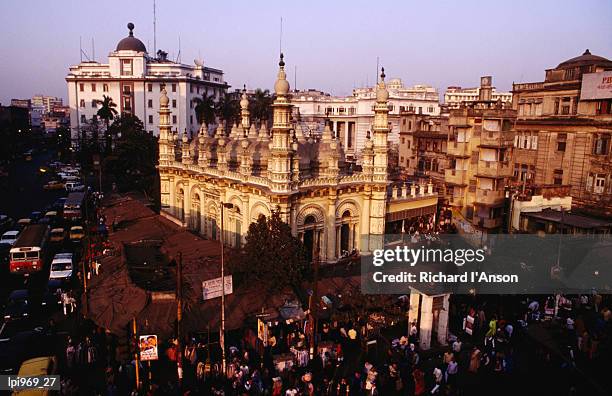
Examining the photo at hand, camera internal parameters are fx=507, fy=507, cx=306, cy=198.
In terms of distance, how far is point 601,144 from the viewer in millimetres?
41625

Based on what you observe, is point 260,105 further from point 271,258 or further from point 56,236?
point 271,258

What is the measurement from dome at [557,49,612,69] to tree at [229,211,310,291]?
36.4 metres

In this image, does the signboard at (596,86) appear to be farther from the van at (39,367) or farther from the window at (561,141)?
the van at (39,367)

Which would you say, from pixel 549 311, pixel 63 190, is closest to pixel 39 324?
pixel 549 311

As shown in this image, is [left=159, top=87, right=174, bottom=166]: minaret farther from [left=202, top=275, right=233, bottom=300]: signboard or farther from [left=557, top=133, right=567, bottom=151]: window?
[left=557, top=133, right=567, bottom=151]: window

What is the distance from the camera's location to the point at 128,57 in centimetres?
8969

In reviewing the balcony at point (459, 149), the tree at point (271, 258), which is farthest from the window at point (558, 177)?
the tree at point (271, 258)

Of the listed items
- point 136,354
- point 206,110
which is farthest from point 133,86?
point 136,354

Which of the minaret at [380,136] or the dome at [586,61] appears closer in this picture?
the minaret at [380,136]

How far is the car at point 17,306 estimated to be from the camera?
Answer: 25.6 meters

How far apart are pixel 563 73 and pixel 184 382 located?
43.4 metres

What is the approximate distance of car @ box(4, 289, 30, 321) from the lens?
25578mm

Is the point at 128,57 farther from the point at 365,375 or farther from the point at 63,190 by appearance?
→ the point at 365,375

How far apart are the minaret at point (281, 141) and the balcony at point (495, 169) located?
19951mm
